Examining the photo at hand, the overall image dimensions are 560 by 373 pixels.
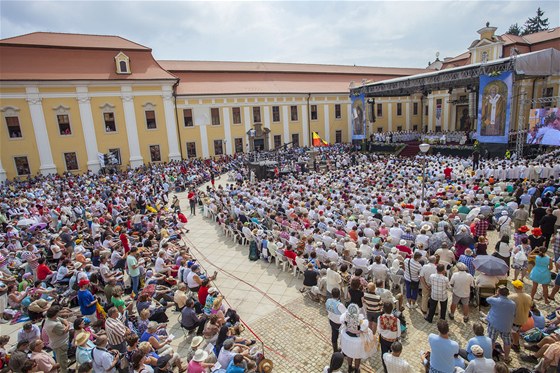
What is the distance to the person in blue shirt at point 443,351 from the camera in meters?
4.08

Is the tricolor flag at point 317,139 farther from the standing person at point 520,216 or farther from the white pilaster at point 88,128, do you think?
the white pilaster at point 88,128

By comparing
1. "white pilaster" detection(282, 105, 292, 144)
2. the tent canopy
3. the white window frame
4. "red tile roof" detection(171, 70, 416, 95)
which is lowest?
"white pilaster" detection(282, 105, 292, 144)

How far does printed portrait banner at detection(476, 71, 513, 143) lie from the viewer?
63.9ft

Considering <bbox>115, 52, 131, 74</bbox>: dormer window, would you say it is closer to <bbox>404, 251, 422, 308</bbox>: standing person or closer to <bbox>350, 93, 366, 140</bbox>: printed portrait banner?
<bbox>350, 93, 366, 140</bbox>: printed portrait banner

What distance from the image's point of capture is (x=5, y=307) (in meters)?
Result: 7.08

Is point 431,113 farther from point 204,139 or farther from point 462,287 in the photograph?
point 462,287

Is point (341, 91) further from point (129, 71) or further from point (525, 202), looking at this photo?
point (525, 202)

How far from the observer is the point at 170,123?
2883cm

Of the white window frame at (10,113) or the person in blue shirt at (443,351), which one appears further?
the white window frame at (10,113)

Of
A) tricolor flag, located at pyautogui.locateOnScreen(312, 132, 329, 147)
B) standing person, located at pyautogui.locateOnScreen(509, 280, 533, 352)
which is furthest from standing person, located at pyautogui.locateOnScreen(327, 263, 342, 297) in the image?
tricolor flag, located at pyautogui.locateOnScreen(312, 132, 329, 147)

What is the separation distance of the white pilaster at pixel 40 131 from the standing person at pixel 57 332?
24.9 meters

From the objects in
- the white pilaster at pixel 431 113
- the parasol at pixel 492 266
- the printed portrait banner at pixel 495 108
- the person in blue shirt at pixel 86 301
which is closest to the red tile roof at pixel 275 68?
the white pilaster at pixel 431 113

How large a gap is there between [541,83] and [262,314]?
115 feet

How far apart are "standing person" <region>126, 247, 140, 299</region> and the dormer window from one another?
23.9m
